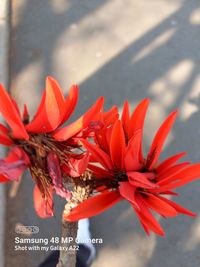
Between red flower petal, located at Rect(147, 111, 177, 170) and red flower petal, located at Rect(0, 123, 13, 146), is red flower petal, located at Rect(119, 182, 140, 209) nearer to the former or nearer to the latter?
red flower petal, located at Rect(147, 111, 177, 170)

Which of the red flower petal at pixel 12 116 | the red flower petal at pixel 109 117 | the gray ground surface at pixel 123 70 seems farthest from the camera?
the gray ground surface at pixel 123 70

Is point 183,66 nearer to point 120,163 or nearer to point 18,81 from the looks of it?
point 18,81

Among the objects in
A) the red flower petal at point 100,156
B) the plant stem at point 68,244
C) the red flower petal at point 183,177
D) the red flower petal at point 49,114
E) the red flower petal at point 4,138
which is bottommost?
the plant stem at point 68,244

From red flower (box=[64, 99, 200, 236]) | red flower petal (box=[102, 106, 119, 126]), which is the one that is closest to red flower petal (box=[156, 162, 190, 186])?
red flower (box=[64, 99, 200, 236])

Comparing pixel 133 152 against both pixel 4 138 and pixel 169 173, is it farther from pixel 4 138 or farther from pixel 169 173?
pixel 4 138

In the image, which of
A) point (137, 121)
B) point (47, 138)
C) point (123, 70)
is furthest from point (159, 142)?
point (123, 70)

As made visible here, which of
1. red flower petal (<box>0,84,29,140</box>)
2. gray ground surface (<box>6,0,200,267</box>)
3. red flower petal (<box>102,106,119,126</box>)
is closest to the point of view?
red flower petal (<box>0,84,29,140</box>)

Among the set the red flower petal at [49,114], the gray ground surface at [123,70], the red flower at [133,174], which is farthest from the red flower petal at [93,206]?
the gray ground surface at [123,70]

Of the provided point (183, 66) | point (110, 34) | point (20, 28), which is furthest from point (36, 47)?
point (183, 66)

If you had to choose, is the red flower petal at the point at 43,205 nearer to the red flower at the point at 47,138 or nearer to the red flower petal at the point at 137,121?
the red flower at the point at 47,138
